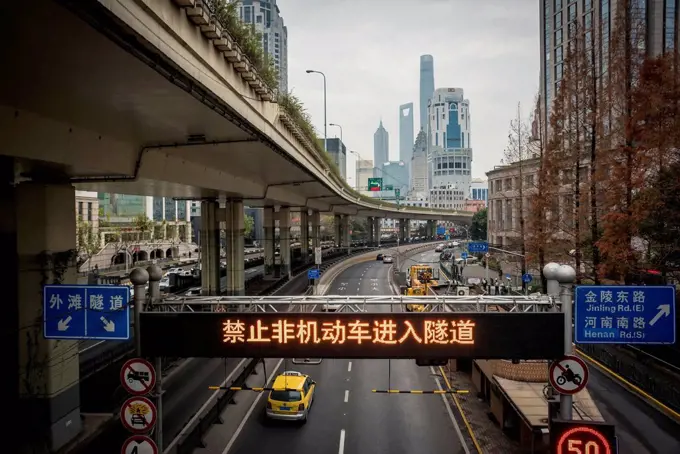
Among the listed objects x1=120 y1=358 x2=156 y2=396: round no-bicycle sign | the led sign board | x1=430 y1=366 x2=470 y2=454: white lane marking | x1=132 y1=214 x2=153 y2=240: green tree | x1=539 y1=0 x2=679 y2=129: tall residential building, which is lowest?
x1=430 y1=366 x2=470 y2=454: white lane marking

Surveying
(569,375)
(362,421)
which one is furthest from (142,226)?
(569,375)

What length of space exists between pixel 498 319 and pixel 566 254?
18695 millimetres

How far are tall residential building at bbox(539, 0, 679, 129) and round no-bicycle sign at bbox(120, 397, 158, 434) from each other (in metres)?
44.1

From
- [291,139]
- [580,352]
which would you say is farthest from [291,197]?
[580,352]

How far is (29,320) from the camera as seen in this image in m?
12.4

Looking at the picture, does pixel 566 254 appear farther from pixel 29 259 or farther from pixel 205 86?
pixel 29 259

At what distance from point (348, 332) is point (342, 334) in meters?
0.11

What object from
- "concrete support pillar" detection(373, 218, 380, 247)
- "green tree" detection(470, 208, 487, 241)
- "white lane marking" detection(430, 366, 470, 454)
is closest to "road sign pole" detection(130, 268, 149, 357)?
"white lane marking" detection(430, 366, 470, 454)

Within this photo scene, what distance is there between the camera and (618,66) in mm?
20422

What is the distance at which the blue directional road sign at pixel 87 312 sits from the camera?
8.59 metres

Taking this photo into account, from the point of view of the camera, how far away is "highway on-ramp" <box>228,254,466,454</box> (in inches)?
594

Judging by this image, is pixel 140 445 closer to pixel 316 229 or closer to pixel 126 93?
pixel 126 93

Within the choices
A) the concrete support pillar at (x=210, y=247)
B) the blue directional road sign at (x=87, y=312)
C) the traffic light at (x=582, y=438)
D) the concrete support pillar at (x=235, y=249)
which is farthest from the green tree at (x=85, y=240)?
the traffic light at (x=582, y=438)

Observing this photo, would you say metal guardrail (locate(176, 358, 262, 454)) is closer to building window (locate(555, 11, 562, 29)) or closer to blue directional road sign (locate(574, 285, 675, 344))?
blue directional road sign (locate(574, 285, 675, 344))
